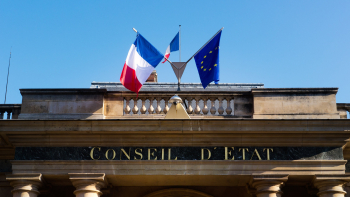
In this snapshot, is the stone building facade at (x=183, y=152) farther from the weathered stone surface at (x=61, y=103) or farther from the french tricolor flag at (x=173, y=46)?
the french tricolor flag at (x=173, y=46)

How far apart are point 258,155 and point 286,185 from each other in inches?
87.3

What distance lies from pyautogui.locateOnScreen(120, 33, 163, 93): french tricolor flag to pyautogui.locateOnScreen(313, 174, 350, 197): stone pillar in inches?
269

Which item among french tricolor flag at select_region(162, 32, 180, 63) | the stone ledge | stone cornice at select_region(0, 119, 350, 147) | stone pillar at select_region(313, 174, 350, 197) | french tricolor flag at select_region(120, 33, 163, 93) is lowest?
stone pillar at select_region(313, 174, 350, 197)

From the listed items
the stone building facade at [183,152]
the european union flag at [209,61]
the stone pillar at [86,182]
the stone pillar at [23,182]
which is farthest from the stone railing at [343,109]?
the stone pillar at [23,182]

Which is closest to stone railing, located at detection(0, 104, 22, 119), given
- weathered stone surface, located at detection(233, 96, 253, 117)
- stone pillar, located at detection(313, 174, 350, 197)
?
weathered stone surface, located at detection(233, 96, 253, 117)

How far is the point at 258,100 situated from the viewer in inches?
778

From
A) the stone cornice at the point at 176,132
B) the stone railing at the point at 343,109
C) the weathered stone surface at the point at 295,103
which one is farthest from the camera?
the stone railing at the point at 343,109

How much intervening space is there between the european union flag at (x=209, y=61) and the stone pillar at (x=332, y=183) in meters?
5.06

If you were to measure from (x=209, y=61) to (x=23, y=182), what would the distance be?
7.74 metres

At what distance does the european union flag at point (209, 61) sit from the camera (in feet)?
66.8

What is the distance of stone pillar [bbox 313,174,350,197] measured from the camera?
18.3 meters

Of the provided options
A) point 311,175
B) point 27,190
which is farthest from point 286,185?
point 27,190

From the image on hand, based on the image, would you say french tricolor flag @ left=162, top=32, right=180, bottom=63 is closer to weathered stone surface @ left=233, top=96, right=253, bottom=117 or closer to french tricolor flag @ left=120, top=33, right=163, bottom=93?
french tricolor flag @ left=120, top=33, right=163, bottom=93

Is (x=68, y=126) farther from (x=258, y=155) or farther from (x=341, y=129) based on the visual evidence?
(x=341, y=129)
